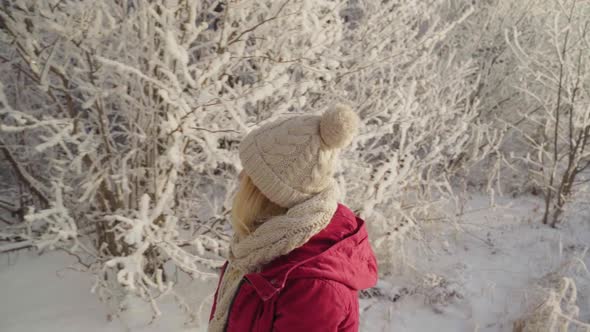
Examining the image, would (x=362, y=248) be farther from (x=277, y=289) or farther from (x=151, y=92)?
(x=151, y=92)

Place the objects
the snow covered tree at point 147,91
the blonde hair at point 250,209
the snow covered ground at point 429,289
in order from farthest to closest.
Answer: the snow covered ground at point 429,289
the snow covered tree at point 147,91
the blonde hair at point 250,209

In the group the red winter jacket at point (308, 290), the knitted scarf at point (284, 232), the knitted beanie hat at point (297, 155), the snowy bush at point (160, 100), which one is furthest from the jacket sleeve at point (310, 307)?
the snowy bush at point (160, 100)

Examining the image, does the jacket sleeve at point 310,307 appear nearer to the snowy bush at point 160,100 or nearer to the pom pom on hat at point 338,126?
the pom pom on hat at point 338,126

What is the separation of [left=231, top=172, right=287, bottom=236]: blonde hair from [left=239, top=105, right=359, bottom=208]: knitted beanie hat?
0.22 ft

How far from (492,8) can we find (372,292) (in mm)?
5714

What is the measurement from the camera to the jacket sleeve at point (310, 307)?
3.51ft

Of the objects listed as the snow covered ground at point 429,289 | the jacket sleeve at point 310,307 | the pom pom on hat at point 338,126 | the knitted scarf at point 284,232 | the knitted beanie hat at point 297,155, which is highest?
the pom pom on hat at point 338,126

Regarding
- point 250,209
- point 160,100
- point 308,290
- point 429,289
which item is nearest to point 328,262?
point 308,290

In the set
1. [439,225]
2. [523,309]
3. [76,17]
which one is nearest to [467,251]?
[439,225]

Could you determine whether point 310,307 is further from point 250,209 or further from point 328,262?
point 250,209

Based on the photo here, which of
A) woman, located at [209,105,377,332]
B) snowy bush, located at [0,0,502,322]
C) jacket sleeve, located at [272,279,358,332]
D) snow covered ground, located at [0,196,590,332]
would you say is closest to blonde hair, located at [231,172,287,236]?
woman, located at [209,105,377,332]

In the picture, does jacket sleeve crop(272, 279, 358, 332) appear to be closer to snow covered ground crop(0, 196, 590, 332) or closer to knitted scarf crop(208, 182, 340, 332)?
knitted scarf crop(208, 182, 340, 332)

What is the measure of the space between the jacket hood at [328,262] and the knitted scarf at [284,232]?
0.14 feet

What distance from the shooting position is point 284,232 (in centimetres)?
115
